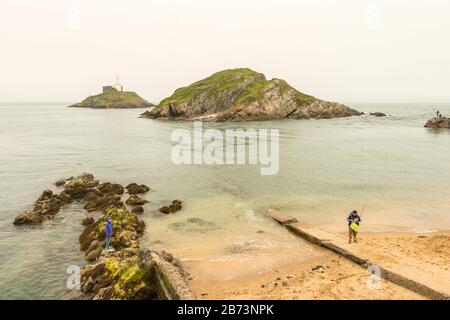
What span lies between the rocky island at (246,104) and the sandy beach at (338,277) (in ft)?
379

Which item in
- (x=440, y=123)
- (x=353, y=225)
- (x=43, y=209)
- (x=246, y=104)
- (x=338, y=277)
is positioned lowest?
(x=338, y=277)

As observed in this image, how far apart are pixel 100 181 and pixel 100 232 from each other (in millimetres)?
18975

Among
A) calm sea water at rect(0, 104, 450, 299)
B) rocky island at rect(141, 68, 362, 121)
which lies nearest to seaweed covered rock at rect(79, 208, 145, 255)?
calm sea water at rect(0, 104, 450, 299)

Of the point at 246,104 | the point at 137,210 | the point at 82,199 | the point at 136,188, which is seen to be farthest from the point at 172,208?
the point at 246,104

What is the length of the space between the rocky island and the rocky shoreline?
105 metres

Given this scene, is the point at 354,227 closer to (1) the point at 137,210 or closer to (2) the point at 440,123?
(1) the point at 137,210

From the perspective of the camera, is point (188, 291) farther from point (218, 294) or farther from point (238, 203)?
point (238, 203)

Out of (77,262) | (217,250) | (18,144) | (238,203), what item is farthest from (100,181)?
(18,144)

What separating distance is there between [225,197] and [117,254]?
1538cm

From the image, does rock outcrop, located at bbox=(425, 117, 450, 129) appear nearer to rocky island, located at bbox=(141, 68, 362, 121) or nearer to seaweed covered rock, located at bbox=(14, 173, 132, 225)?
rocky island, located at bbox=(141, 68, 362, 121)

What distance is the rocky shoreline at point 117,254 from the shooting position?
1620 cm

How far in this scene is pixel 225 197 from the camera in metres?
34.7

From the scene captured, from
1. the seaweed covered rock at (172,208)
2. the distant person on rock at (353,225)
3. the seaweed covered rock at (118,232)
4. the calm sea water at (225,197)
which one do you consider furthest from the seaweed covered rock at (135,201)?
the distant person on rock at (353,225)
